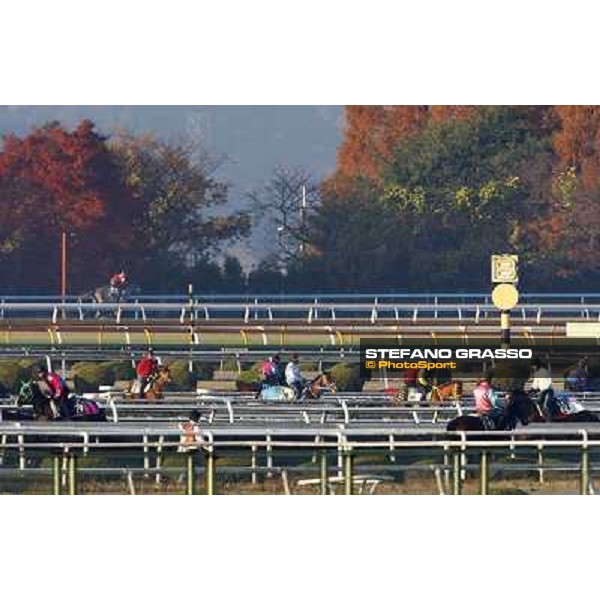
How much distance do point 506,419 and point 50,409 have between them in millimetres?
5496

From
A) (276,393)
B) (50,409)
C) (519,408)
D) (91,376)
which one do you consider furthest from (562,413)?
(91,376)

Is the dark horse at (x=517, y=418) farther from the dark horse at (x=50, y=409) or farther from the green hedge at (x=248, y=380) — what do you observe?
the green hedge at (x=248, y=380)

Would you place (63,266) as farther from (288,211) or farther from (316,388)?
(316,388)

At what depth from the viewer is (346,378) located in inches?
1783

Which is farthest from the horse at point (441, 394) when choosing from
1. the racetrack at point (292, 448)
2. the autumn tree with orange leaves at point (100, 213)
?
the autumn tree with orange leaves at point (100, 213)

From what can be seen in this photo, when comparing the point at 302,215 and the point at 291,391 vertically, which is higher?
the point at 302,215

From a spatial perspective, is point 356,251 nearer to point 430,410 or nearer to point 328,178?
point 328,178

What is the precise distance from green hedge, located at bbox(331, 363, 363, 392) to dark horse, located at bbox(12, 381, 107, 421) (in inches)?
461

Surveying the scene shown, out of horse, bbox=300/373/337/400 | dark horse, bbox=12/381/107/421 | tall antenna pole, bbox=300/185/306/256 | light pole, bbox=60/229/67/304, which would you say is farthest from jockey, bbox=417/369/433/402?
tall antenna pole, bbox=300/185/306/256

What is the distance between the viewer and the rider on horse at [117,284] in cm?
5869

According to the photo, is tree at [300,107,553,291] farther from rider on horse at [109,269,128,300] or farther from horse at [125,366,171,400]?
horse at [125,366,171,400]

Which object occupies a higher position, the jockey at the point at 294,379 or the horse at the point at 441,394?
the jockey at the point at 294,379

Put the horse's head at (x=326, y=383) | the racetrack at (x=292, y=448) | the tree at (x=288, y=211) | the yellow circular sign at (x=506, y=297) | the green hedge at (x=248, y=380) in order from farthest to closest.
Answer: the tree at (x=288, y=211), the yellow circular sign at (x=506, y=297), the green hedge at (x=248, y=380), the horse's head at (x=326, y=383), the racetrack at (x=292, y=448)

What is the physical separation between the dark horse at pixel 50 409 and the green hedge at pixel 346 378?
11.7 metres
